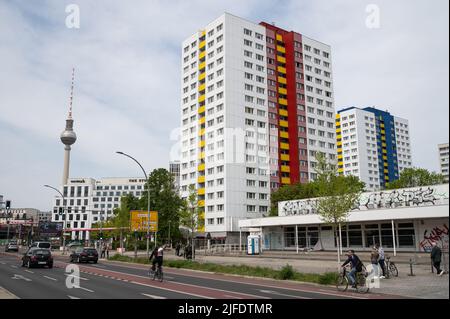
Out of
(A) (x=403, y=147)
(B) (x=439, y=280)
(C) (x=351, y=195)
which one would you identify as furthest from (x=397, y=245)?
(A) (x=403, y=147)

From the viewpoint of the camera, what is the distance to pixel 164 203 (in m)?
64.6

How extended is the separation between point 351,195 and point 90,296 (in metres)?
17.3

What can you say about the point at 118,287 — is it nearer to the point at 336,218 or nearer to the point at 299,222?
the point at 336,218

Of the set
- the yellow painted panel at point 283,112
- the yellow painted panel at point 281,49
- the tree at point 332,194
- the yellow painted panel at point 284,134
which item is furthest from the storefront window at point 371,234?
the yellow painted panel at point 281,49

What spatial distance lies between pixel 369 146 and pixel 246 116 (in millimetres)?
72934

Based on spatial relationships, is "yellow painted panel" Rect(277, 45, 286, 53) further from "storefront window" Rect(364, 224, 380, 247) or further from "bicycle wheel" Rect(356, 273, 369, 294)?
"bicycle wheel" Rect(356, 273, 369, 294)

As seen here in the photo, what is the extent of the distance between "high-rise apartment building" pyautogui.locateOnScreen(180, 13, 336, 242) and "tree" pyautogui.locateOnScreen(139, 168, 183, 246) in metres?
7.54

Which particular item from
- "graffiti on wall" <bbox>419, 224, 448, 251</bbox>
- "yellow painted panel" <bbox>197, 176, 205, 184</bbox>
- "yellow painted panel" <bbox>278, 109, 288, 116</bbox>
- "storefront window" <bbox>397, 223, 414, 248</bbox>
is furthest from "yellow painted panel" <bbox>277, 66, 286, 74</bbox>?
"graffiti on wall" <bbox>419, 224, 448, 251</bbox>

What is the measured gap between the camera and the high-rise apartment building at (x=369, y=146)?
434ft

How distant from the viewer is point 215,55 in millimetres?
80062

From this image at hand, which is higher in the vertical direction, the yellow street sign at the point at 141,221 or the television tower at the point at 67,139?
the television tower at the point at 67,139

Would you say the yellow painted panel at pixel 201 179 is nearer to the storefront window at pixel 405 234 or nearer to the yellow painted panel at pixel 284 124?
the yellow painted panel at pixel 284 124

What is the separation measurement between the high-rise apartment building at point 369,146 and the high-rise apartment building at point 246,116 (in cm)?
4593

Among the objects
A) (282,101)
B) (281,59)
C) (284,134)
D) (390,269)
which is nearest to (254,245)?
(390,269)
